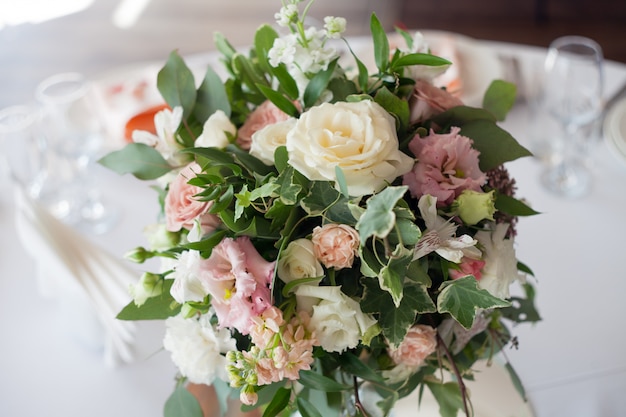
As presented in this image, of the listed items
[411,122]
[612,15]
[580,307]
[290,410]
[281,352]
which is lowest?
[612,15]

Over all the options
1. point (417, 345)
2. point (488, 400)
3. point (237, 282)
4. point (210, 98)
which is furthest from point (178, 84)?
point (488, 400)

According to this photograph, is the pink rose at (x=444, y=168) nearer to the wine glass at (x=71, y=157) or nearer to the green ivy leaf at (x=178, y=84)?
the green ivy leaf at (x=178, y=84)

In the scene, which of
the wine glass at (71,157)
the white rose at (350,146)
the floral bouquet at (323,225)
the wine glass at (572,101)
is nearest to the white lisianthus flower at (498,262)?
the floral bouquet at (323,225)

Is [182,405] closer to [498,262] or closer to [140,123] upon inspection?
[498,262]

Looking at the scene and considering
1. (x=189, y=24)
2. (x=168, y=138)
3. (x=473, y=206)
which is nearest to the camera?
(x=473, y=206)

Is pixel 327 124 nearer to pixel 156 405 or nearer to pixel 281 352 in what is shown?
pixel 281 352

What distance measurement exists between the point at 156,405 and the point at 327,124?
0.55 metres

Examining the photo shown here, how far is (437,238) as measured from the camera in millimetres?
570

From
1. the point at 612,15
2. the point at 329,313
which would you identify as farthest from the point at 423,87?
the point at 612,15

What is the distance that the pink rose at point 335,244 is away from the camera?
567 mm

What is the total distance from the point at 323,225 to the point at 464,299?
0.14 m

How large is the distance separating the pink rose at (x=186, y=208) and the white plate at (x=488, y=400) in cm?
37

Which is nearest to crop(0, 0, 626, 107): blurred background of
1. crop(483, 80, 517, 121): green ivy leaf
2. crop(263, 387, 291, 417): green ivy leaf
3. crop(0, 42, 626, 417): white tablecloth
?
crop(0, 42, 626, 417): white tablecloth

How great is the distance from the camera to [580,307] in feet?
3.37
